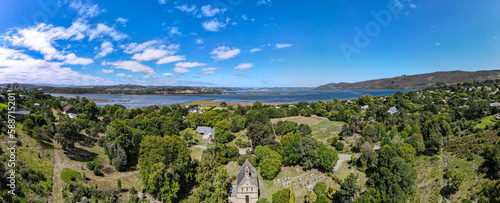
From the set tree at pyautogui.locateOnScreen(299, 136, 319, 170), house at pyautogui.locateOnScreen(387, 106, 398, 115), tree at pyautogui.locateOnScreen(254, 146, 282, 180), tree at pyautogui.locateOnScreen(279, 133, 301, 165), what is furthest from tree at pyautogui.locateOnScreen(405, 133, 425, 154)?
house at pyautogui.locateOnScreen(387, 106, 398, 115)

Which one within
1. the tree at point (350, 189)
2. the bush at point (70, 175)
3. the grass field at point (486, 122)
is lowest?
the tree at point (350, 189)

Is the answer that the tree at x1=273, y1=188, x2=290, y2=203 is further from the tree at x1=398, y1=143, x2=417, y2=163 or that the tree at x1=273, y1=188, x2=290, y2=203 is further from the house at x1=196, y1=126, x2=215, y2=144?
the house at x1=196, y1=126, x2=215, y2=144

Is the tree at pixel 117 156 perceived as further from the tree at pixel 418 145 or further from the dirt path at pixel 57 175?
the tree at pixel 418 145

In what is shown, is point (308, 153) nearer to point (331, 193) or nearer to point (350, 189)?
point (331, 193)

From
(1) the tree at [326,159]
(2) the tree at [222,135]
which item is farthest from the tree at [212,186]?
(2) the tree at [222,135]

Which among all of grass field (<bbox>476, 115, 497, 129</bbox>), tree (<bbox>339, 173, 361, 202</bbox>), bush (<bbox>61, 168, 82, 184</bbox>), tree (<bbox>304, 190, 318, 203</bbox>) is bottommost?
tree (<bbox>304, 190, 318, 203</bbox>)

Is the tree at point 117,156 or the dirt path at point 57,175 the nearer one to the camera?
the dirt path at point 57,175
